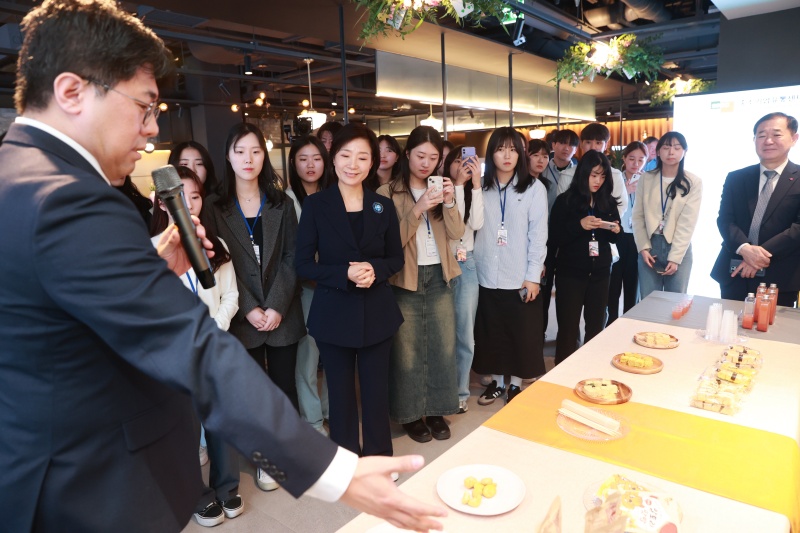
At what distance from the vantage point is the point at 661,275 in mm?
3963

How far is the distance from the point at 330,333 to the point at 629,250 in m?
2.99

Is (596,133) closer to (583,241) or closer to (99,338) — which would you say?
(583,241)

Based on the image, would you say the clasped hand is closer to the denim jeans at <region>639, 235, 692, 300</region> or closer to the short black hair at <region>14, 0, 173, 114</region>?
the short black hair at <region>14, 0, 173, 114</region>

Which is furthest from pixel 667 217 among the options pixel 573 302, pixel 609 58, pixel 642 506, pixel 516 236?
pixel 642 506

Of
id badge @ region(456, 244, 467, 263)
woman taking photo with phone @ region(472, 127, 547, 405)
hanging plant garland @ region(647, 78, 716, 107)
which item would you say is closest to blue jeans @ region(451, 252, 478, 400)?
woman taking photo with phone @ region(472, 127, 547, 405)

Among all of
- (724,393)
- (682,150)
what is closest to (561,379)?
(724,393)

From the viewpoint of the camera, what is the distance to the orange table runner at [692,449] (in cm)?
127

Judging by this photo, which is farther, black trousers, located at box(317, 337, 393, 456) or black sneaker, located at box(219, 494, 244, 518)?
black trousers, located at box(317, 337, 393, 456)

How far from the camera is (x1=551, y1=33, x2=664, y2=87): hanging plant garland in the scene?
578 cm

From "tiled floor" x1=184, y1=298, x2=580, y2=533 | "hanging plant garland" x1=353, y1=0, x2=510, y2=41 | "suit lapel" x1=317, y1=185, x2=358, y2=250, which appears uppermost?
"hanging plant garland" x1=353, y1=0, x2=510, y2=41

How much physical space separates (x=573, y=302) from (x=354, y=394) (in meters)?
1.84

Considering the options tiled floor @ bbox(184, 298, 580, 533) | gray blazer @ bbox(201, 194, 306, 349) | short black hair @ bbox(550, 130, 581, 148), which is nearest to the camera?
tiled floor @ bbox(184, 298, 580, 533)

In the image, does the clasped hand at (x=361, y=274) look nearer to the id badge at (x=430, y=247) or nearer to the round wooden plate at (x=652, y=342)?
the id badge at (x=430, y=247)

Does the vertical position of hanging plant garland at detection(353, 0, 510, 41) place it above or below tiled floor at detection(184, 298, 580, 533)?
above
